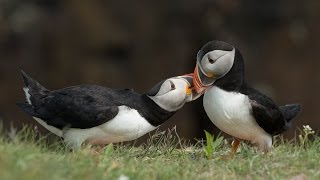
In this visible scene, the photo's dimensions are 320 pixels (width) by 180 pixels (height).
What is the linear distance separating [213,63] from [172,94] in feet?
1.36

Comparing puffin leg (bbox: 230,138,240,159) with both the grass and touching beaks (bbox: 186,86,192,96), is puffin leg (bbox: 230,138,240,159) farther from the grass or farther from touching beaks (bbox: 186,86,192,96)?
touching beaks (bbox: 186,86,192,96)

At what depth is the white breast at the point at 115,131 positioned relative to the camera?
22.5 ft

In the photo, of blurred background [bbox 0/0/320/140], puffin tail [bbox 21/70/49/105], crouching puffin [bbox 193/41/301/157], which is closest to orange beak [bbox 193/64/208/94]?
crouching puffin [bbox 193/41/301/157]

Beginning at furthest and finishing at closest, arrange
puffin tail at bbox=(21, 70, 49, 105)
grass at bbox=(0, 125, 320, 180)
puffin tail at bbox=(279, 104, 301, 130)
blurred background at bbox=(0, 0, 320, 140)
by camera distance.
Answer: blurred background at bbox=(0, 0, 320, 140), puffin tail at bbox=(279, 104, 301, 130), puffin tail at bbox=(21, 70, 49, 105), grass at bbox=(0, 125, 320, 180)

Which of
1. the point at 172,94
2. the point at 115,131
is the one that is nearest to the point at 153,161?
the point at 115,131

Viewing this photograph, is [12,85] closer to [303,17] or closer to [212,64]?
[303,17]

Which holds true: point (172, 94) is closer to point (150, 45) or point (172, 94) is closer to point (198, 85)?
point (198, 85)

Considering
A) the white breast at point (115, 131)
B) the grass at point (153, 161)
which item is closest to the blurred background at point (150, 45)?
the grass at point (153, 161)

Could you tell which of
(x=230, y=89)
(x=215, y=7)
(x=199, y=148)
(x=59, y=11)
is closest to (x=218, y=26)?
(x=215, y=7)

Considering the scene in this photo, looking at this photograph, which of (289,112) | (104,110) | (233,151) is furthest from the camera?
(289,112)

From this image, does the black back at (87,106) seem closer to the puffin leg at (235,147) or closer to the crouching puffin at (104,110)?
the crouching puffin at (104,110)

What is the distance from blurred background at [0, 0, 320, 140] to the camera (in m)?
12.8

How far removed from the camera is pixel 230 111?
6.88 meters

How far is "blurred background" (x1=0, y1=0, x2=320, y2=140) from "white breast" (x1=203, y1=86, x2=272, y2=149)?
5.48m
